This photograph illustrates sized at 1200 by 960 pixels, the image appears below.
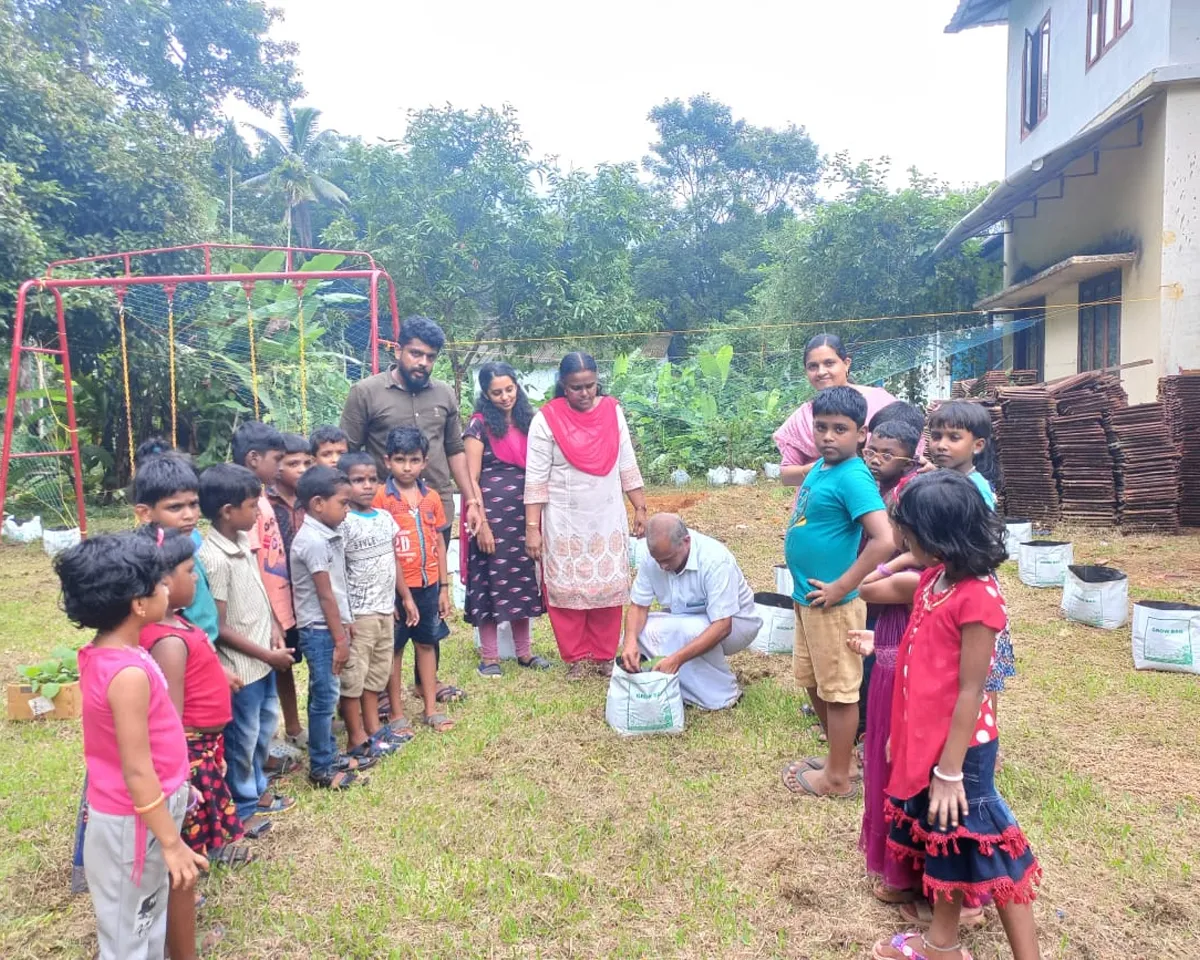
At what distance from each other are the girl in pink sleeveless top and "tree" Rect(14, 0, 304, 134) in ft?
57.4

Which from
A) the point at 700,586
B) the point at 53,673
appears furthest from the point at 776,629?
the point at 53,673

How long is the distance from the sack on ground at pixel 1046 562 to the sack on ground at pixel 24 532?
9.77m

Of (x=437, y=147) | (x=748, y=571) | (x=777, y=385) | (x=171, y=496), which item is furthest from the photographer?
(x=777, y=385)

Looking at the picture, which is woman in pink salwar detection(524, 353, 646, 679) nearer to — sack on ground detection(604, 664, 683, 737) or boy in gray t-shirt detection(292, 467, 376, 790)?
sack on ground detection(604, 664, 683, 737)

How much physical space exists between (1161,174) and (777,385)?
6940 millimetres

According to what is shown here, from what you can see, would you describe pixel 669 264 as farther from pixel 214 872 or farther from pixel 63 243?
pixel 214 872

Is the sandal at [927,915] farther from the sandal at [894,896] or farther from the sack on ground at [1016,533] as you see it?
the sack on ground at [1016,533]

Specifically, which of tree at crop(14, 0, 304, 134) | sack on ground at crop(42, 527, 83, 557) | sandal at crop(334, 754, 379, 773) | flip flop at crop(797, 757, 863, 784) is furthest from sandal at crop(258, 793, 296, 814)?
tree at crop(14, 0, 304, 134)

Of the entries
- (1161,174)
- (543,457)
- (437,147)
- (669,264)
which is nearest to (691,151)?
(669,264)

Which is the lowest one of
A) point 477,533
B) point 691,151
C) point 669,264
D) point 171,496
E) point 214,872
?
point 214,872

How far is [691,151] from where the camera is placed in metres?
27.1

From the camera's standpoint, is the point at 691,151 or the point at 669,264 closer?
the point at 669,264

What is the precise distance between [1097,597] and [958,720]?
370 centimetres

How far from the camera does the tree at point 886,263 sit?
13625 millimetres
